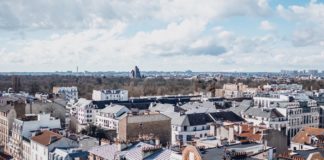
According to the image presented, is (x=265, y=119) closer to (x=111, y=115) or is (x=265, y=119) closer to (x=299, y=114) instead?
(x=299, y=114)

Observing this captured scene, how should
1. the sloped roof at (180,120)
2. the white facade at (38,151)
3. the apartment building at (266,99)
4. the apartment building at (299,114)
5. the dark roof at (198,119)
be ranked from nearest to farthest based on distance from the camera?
the white facade at (38,151), the sloped roof at (180,120), the dark roof at (198,119), the apartment building at (299,114), the apartment building at (266,99)

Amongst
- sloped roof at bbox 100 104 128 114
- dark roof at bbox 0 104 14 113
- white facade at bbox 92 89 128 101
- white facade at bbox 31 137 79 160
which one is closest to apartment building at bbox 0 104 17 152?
dark roof at bbox 0 104 14 113

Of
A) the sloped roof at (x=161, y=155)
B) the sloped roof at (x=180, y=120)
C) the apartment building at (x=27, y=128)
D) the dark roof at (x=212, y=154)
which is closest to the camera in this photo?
the dark roof at (x=212, y=154)

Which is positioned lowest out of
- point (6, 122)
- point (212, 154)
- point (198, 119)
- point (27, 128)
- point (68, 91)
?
point (6, 122)

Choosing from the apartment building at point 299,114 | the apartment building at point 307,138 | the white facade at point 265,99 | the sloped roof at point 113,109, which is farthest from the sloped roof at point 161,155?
the white facade at point 265,99

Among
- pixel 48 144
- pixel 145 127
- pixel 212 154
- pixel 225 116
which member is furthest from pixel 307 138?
pixel 48 144

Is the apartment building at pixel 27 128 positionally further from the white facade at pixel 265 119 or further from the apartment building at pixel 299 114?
the apartment building at pixel 299 114
